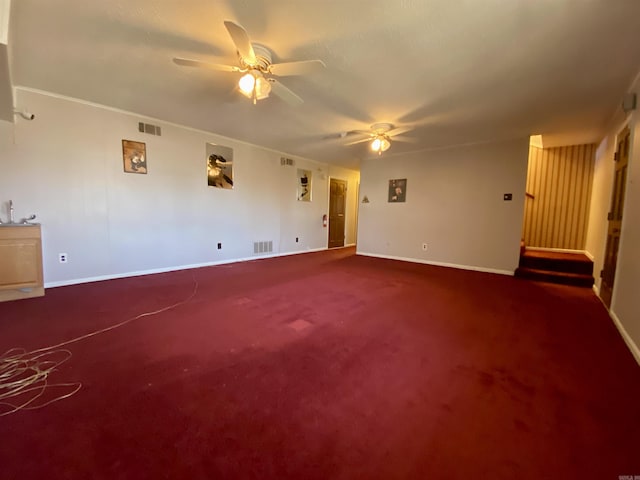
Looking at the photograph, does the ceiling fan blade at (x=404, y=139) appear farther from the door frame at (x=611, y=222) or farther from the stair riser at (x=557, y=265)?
the stair riser at (x=557, y=265)

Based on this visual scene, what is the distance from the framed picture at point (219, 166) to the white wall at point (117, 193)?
0.14 meters

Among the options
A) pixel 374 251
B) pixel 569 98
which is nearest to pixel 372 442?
pixel 569 98

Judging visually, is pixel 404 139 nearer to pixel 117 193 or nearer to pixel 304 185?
pixel 304 185

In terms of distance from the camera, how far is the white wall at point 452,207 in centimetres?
507

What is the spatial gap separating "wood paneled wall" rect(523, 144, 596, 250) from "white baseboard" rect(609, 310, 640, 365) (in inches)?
130

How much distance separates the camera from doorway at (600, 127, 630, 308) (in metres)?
3.18

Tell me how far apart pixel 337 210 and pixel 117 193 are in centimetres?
554

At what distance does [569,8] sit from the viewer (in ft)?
6.09

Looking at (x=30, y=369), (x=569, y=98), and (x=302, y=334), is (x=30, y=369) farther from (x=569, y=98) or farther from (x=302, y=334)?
(x=569, y=98)

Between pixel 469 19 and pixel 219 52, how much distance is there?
2.13m

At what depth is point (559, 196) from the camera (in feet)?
18.6

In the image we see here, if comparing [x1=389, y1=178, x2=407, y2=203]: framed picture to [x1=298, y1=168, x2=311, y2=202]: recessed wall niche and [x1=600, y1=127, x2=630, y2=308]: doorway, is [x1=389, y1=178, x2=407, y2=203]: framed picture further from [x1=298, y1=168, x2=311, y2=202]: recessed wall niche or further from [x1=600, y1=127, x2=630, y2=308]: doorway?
[x1=600, y1=127, x2=630, y2=308]: doorway

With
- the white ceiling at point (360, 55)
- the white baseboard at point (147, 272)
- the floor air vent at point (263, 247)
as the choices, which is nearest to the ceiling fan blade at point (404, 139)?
the white ceiling at point (360, 55)

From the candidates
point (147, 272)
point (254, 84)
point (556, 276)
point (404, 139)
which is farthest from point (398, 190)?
point (147, 272)
